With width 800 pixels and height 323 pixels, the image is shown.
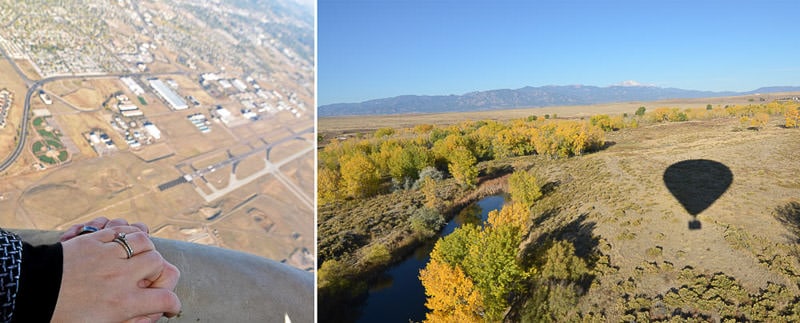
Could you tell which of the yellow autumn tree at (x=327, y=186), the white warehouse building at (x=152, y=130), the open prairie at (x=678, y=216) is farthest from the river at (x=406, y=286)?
the white warehouse building at (x=152, y=130)

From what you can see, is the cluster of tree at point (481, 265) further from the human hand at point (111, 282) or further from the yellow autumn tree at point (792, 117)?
the human hand at point (111, 282)

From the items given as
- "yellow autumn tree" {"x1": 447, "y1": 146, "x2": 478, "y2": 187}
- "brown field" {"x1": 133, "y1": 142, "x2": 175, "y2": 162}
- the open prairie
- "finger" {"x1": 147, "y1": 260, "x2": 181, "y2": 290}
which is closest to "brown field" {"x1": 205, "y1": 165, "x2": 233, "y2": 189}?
"brown field" {"x1": 133, "y1": 142, "x2": 175, "y2": 162}

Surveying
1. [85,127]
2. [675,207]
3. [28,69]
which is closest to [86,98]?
[28,69]

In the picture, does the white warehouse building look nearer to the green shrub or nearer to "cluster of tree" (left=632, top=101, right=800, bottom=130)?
the green shrub

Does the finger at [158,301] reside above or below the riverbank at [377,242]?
above

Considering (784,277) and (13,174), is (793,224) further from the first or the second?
(13,174)

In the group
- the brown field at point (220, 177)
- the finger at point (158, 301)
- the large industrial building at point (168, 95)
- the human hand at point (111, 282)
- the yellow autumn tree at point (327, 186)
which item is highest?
the large industrial building at point (168, 95)

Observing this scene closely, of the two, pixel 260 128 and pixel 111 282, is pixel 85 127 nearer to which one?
pixel 260 128

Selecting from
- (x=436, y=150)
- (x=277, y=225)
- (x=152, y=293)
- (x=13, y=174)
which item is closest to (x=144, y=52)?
(x=13, y=174)
